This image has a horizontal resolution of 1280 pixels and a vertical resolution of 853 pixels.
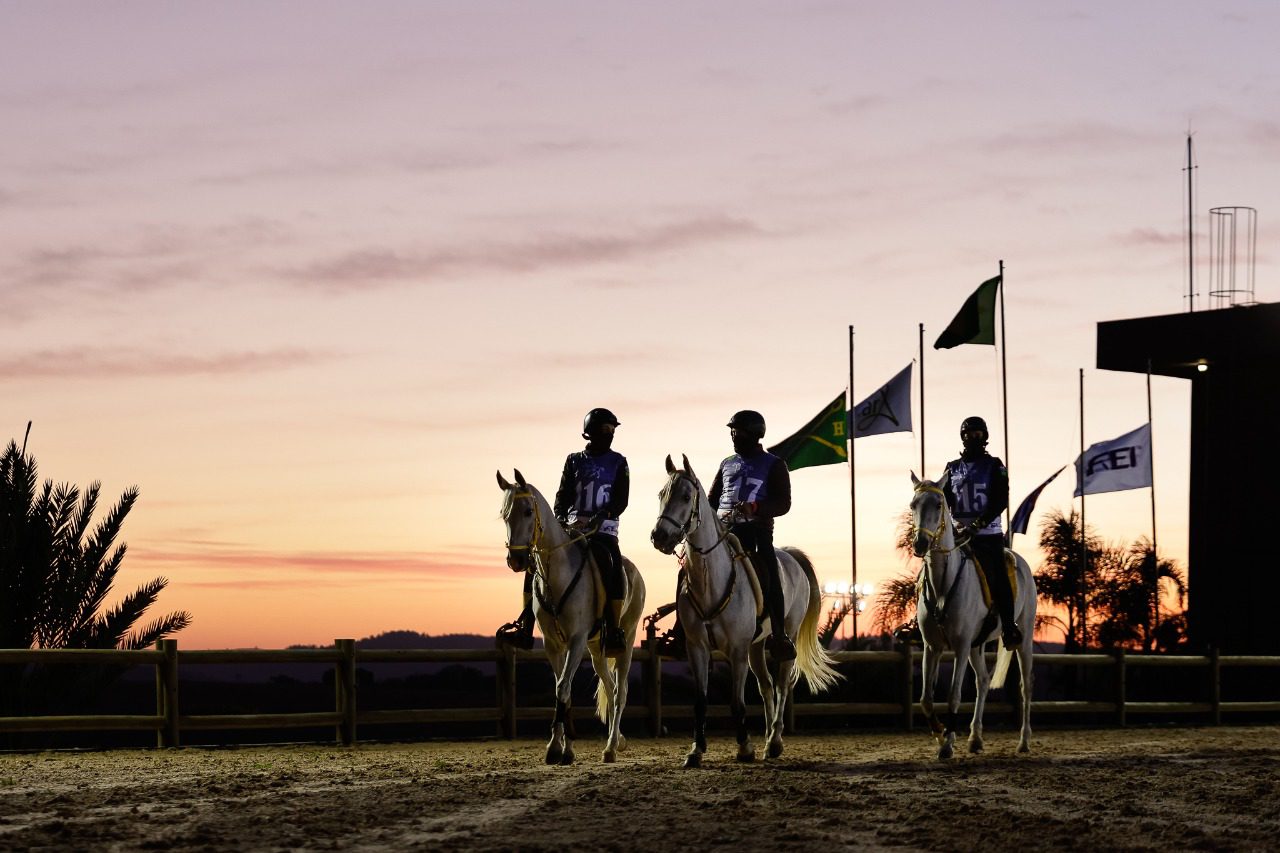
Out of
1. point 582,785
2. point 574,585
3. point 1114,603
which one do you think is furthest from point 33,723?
point 1114,603

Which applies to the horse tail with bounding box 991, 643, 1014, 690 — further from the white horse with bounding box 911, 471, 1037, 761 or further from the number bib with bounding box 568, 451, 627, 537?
the number bib with bounding box 568, 451, 627, 537

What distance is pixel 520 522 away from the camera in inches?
555

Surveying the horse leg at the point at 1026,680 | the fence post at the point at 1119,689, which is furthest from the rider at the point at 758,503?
the fence post at the point at 1119,689

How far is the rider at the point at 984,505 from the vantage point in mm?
15969

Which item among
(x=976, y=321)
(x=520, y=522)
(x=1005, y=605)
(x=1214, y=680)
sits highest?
(x=976, y=321)

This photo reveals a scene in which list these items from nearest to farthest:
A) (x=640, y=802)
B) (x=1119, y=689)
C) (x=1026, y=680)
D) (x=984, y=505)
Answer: (x=640, y=802)
(x=984, y=505)
(x=1026, y=680)
(x=1119, y=689)

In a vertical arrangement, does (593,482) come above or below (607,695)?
Result: above

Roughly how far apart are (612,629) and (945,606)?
320 cm

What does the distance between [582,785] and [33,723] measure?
724 centimetres

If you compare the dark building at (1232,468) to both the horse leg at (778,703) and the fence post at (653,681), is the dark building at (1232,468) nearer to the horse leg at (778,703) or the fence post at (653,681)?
the fence post at (653,681)

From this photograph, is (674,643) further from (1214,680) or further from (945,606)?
(1214,680)

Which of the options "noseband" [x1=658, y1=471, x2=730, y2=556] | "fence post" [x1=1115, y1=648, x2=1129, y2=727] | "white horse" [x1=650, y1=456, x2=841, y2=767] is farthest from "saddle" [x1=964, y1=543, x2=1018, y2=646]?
"fence post" [x1=1115, y1=648, x2=1129, y2=727]

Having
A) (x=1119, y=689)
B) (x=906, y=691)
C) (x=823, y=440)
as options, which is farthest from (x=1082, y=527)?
(x=906, y=691)

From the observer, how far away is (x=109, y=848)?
927 centimetres
